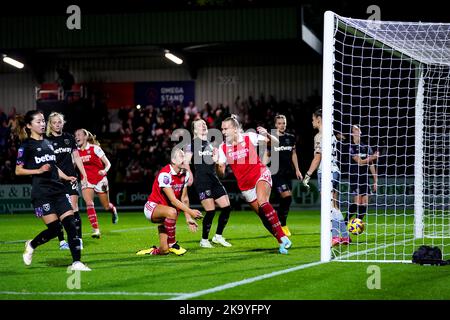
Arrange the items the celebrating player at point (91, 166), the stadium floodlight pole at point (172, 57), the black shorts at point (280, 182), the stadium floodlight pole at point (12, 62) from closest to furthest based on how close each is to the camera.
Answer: the celebrating player at point (91, 166) < the black shorts at point (280, 182) < the stadium floodlight pole at point (172, 57) < the stadium floodlight pole at point (12, 62)

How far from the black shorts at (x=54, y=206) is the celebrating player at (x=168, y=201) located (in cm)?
164

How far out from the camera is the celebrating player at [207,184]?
13.1 metres

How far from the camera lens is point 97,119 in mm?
29641

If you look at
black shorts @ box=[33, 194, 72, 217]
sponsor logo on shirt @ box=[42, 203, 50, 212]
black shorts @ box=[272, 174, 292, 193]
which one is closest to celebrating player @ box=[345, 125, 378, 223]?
black shorts @ box=[272, 174, 292, 193]

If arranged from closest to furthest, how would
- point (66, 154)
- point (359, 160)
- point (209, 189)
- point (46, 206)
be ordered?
point (46, 206) < point (66, 154) < point (209, 189) < point (359, 160)

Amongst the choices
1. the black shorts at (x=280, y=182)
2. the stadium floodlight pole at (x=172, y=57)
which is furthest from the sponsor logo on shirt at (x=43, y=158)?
the stadium floodlight pole at (x=172, y=57)

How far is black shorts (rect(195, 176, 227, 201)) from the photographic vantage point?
1321 centimetres

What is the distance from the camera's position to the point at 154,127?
2870cm

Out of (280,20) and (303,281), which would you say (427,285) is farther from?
(280,20)

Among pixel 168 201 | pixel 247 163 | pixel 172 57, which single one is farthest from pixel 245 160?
pixel 172 57

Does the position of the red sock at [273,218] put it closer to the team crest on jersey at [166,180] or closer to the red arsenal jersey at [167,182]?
the red arsenal jersey at [167,182]

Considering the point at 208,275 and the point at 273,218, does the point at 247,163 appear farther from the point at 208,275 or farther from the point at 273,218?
the point at 208,275

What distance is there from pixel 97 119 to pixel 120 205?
525cm

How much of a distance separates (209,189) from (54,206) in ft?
11.7
